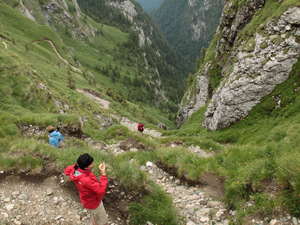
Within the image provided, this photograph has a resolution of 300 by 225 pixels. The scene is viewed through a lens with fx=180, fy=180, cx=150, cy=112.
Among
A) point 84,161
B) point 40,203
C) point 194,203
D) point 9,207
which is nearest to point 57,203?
point 40,203

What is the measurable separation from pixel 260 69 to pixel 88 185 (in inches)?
782

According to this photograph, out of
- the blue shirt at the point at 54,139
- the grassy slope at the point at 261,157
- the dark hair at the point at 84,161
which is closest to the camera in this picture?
the dark hair at the point at 84,161

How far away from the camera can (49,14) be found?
15900cm

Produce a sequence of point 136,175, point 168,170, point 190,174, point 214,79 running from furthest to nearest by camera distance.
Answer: point 214,79
point 168,170
point 190,174
point 136,175

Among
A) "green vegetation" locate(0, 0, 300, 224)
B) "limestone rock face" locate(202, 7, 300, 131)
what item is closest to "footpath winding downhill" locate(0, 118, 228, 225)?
"green vegetation" locate(0, 0, 300, 224)

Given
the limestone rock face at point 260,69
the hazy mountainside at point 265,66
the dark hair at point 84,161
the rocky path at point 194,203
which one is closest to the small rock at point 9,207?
the dark hair at point 84,161

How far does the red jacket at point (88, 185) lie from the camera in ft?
15.4

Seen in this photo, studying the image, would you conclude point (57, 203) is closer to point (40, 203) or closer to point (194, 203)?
point (40, 203)

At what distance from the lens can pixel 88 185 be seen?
4.71 metres

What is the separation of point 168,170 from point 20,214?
6809mm

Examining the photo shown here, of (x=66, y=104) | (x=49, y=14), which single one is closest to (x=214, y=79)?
(x=66, y=104)

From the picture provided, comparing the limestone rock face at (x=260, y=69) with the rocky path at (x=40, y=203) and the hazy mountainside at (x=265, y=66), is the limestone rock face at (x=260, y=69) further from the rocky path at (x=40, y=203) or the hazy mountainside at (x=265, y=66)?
the rocky path at (x=40, y=203)

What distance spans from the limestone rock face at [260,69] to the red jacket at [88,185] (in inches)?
720

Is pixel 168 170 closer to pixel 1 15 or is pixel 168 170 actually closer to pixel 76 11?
pixel 1 15
